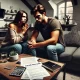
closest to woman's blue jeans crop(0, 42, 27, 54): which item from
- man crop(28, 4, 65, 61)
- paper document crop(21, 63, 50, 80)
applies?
man crop(28, 4, 65, 61)

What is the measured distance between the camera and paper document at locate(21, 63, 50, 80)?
1.25 m

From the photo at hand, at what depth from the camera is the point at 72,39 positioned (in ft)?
8.90

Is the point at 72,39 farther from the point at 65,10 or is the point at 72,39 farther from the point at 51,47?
the point at 65,10

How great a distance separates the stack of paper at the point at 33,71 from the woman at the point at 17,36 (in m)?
0.77

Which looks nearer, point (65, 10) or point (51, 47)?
point (51, 47)

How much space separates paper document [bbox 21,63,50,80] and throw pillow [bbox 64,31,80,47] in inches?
55.7

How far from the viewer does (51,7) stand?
673 cm

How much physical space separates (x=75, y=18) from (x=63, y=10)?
0.97 m

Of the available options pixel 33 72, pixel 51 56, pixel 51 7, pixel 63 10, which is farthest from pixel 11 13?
pixel 33 72

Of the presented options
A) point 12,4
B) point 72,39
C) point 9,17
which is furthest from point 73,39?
point 12,4

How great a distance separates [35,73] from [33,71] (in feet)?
0.18

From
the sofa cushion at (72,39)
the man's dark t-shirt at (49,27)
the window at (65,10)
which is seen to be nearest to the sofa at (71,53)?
the sofa cushion at (72,39)

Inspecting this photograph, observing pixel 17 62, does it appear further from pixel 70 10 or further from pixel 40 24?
pixel 70 10

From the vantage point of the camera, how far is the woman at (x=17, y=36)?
7.64 feet
